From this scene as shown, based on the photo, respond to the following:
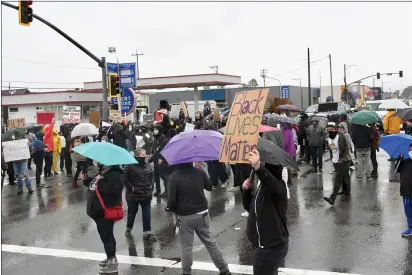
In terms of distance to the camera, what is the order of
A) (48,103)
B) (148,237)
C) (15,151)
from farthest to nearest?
(48,103)
(15,151)
(148,237)

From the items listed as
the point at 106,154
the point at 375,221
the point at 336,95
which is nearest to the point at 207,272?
the point at 106,154

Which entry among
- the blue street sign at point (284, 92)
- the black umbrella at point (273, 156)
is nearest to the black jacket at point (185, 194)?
the black umbrella at point (273, 156)

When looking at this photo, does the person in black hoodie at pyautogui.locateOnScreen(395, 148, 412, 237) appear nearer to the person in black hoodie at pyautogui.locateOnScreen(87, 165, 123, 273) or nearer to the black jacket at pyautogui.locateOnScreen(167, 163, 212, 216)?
the black jacket at pyautogui.locateOnScreen(167, 163, 212, 216)

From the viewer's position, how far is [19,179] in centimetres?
1294

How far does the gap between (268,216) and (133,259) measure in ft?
11.3

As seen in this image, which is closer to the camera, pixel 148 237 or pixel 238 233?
pixel 148 237

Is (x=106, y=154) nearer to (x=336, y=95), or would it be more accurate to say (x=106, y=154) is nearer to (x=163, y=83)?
(x=163, y=83)

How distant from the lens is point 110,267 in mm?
6336

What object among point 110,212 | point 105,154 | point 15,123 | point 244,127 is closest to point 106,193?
point 110,212

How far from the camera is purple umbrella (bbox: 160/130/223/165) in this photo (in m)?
5.69

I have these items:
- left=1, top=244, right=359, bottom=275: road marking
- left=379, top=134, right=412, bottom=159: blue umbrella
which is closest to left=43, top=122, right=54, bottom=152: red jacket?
left=1, top=244, right=359, bottom=275: road marking

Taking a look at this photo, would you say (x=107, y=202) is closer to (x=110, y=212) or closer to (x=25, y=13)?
(x=110, y=212)

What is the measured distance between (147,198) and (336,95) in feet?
265

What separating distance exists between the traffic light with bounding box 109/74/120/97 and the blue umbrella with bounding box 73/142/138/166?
1354cm
